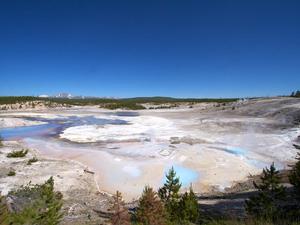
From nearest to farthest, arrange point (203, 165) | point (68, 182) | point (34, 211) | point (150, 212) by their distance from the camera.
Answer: point (150, 212)
point (34, 211)
point (68, 182)
point (203, 165)

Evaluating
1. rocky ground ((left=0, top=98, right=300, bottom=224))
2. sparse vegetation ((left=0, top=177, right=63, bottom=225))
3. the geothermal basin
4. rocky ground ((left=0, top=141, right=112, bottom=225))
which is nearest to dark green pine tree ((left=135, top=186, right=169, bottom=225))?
sparse vegetation ((left=0, top=177, right=63, bottom=225))

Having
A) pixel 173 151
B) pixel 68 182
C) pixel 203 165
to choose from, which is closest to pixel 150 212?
pixel 68 182

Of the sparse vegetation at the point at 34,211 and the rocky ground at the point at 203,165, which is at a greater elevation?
the sparse vegetation at the point at 34,211

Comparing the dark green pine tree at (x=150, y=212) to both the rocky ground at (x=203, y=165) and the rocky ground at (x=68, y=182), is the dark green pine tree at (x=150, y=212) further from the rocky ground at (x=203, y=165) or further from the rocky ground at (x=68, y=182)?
the rocky ground at (x=68, y=182)

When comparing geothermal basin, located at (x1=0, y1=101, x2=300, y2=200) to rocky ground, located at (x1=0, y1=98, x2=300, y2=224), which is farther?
geothermal basin, located at (x1=0, y1=101, x2=300, y2=200)

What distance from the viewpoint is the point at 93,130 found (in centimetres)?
3466

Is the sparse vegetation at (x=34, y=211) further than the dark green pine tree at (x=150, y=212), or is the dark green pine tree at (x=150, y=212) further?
the dark green pine tree at (x=150, y=212)

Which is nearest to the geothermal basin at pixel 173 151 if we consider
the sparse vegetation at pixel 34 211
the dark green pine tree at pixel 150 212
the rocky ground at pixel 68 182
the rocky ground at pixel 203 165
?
the rocky ground at pixel 203 165

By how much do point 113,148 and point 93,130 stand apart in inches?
427

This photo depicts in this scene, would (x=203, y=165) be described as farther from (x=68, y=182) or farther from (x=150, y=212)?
(x=150, y=212)

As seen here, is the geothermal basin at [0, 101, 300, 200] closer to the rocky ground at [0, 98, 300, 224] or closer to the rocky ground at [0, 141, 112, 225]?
the rocky ground at [0, 98, 300, 224]

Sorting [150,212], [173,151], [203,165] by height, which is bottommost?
[203,165]

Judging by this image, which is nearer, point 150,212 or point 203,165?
point 150,212

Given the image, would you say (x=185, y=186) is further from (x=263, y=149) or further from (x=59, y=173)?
(x=263, y=149)
